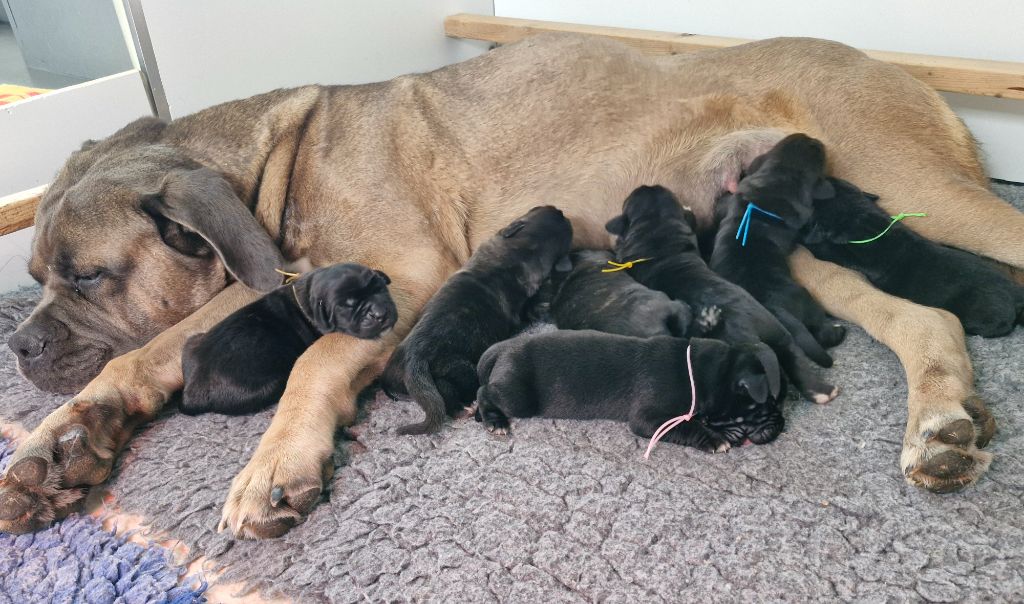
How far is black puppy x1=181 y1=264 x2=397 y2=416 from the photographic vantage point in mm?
2770

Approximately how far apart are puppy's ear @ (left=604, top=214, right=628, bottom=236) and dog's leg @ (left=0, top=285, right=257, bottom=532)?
161 centimetres

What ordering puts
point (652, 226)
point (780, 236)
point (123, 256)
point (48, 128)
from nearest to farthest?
point (123, 256)
point (780, 236)
point (652, 226)
point (48, 128)

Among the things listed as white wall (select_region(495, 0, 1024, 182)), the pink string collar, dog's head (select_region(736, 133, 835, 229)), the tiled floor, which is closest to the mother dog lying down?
dog's head (select_region(736, 133, 835, 229))

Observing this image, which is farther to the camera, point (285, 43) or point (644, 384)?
point (285, 43)

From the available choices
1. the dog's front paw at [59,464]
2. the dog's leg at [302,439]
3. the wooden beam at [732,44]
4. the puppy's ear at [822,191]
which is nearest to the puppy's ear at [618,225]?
the puppy's ear at [822,191]

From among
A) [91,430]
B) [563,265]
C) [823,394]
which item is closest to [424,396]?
[563,265]

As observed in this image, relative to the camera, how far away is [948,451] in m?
2.23

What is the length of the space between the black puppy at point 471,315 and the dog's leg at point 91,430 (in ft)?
2.88

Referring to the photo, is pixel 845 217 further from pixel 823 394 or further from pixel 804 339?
pixel 823 394

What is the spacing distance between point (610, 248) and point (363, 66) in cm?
263

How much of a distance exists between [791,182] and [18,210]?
347cm

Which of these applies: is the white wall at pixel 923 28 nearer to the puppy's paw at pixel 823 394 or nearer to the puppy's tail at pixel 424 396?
the puppy's paw at pixel 823 394

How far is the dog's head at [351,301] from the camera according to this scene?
111 inches

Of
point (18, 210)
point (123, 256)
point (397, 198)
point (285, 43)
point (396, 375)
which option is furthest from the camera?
point (285, 43)
